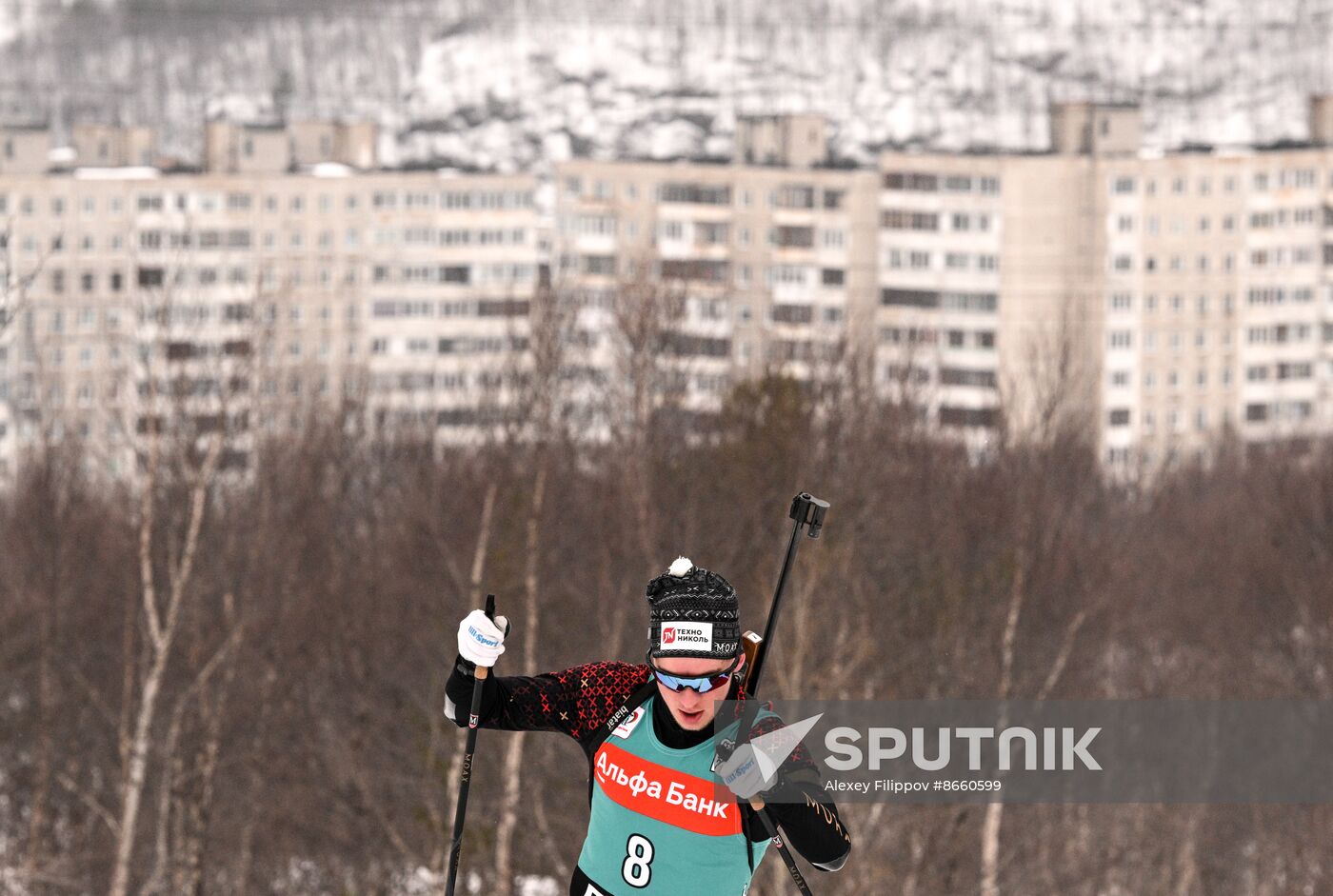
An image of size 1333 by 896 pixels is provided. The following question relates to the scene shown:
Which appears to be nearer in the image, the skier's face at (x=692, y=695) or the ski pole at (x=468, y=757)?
the skier's face at (x=692, y=695)

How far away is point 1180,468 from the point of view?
54.9 m

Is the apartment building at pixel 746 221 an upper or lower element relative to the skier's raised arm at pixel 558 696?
upper

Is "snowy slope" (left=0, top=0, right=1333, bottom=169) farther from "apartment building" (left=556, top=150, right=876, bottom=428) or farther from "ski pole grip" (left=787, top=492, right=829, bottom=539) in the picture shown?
"ski pole grip" (left=787, top=492, right=829, bottom=539)

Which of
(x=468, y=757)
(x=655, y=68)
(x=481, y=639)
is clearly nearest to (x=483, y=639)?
(x=481, y=639)

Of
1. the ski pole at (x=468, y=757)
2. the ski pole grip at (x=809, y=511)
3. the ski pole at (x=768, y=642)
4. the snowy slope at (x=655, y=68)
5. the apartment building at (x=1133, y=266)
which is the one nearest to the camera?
the ski pole at (x=768, y=642)

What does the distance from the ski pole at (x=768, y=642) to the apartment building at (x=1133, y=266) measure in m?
69.2

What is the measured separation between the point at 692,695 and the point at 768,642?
0.80 ft

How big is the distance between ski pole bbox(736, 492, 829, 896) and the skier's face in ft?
0.27

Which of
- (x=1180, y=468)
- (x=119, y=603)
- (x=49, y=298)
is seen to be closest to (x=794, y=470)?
(x=119, y=603)

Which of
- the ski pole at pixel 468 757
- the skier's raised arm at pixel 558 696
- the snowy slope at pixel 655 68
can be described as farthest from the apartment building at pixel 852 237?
the skier's raised arm at pixel 558 696

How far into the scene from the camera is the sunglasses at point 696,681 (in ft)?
13.7

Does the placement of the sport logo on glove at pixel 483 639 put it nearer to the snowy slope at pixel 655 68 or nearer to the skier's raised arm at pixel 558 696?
the skier's raised arm at pixel 558 696

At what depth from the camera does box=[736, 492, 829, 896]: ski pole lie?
4.12 metres

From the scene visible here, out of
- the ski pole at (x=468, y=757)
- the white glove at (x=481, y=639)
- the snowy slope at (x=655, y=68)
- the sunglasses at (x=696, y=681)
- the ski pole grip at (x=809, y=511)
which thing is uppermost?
the snowy slope at (x=655, y=68)
